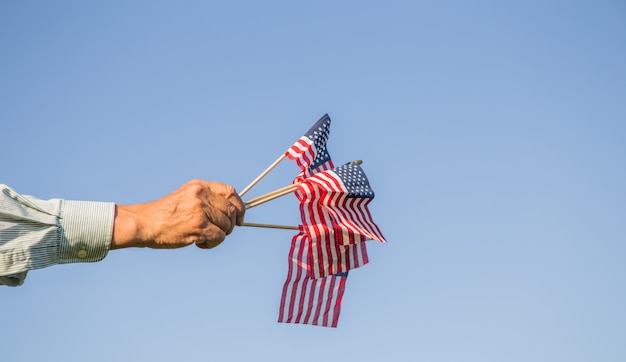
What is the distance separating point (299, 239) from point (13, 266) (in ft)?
13.9

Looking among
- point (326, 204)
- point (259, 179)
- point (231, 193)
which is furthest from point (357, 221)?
point (231, 193)

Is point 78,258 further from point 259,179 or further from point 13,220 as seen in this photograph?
point 259,179

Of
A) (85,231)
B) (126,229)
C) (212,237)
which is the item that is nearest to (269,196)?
(212,237)

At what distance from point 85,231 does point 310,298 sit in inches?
191

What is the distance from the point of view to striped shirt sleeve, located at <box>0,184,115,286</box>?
A: 3.35 m

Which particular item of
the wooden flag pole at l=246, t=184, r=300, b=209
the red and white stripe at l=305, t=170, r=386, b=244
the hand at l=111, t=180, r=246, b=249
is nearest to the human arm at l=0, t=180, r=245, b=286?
the hand at l=111, t=180, r=246, b=249

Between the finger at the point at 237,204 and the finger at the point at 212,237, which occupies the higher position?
the finger at the point at 237,204

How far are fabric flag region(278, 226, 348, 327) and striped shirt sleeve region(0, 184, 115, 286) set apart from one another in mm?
4245

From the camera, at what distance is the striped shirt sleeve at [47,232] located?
11.0 ft

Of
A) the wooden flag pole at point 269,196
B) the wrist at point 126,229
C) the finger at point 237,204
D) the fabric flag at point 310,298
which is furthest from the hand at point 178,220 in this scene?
the fabric flag at point 310,298

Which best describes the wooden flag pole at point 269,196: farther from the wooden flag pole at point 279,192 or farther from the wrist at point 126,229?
the wrist at point 126,229

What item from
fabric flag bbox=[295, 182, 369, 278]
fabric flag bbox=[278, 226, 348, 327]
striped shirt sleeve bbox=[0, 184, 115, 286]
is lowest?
striped shirt sleeve bbox=[0, 184, 115, 286]

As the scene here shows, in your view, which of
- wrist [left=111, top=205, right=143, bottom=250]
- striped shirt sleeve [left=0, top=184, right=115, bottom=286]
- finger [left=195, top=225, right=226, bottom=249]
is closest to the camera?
striped shirt sleeve [left=0, top=184, right=115, bottom=286]

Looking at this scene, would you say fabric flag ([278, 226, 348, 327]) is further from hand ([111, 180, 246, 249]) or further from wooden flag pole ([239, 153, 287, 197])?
hand ([111, 180, 246, 249])
